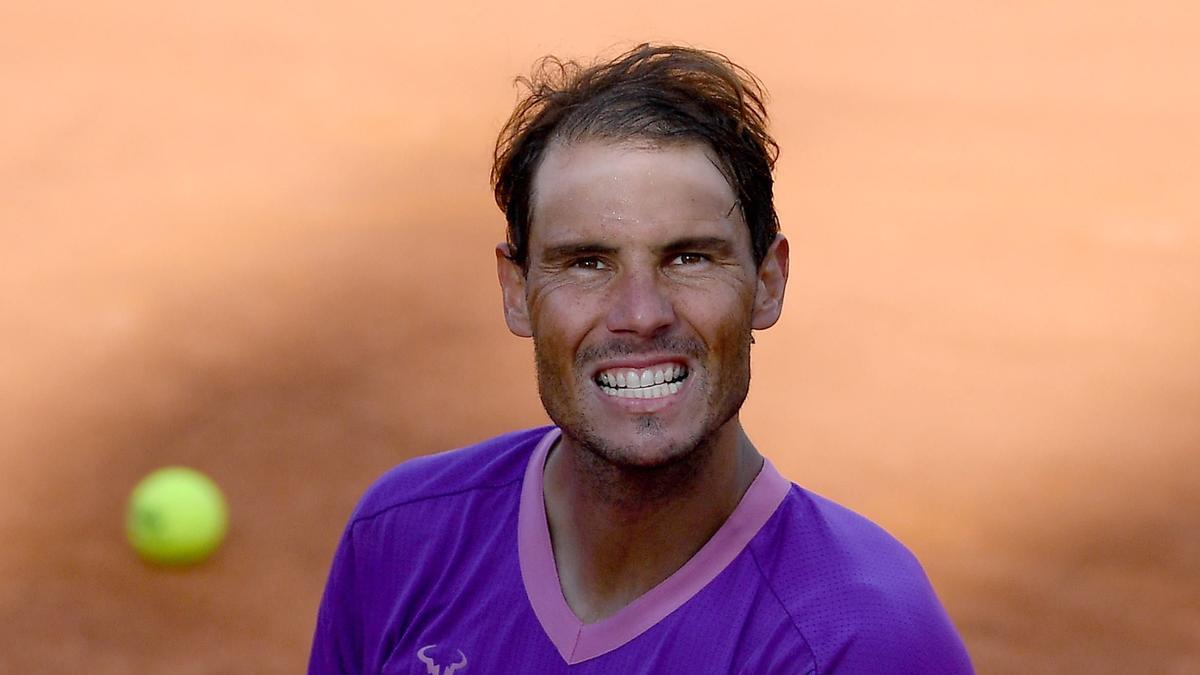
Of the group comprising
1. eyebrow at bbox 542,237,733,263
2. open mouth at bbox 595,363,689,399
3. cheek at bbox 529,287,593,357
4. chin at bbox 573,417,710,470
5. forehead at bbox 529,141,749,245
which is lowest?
→ chin at bbox 573,417,710,470

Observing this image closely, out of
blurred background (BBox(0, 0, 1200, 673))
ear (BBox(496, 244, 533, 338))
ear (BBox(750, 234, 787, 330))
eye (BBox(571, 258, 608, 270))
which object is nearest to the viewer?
eye (BBox(571, 258, 608, 270))

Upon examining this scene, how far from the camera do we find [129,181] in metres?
8.59

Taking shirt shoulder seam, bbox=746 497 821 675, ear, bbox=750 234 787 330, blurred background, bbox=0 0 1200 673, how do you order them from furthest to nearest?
blurred background, bbox=0 0 1200 673
ear, bbox=750 234 787 330
shirt shoulder seam, bbox=746 497 821 675

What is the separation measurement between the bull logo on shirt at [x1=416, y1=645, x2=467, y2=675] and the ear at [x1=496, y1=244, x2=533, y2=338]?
0.57 metres

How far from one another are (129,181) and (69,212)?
39cm

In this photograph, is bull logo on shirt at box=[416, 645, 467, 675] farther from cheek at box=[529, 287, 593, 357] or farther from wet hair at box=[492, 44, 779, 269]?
wet hair at box=[492, 44, 779, 269]

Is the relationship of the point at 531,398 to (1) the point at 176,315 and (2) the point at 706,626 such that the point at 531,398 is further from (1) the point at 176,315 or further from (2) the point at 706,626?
(2) the point at 706,626

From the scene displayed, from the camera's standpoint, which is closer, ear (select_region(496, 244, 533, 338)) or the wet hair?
the wet hair

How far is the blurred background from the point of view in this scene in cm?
593

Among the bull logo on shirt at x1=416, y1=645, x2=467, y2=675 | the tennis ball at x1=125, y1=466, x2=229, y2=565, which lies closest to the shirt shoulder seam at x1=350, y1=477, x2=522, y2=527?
the bull logo on shirt at x1=416, y1=645, x2=467, y2=675

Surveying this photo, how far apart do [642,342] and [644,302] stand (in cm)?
6

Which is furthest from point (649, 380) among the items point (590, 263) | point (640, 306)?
point (590, 263)

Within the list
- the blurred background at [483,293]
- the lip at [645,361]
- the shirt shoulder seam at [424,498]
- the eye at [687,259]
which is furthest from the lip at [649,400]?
the blurred background at [483,293]

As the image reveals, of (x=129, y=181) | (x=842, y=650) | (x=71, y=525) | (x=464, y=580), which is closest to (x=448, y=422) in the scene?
(x=71, y=525)
